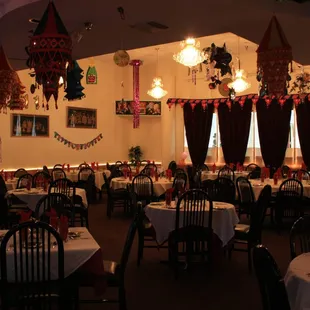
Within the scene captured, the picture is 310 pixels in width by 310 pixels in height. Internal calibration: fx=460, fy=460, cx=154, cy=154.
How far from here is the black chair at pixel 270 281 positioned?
2.41 m

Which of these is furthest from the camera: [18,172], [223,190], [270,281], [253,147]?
[253,147]

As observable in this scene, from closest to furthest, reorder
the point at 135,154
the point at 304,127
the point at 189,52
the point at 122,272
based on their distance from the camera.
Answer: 1. the point at 122,272
2. the point at 189,52
3. the point at 304,127
4. the point at 135,154

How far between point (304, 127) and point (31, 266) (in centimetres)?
1044

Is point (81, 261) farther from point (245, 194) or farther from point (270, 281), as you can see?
point (245, 194)

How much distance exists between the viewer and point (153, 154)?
15.1 metres

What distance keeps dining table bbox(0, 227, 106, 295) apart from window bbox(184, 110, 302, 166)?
9.89 meters

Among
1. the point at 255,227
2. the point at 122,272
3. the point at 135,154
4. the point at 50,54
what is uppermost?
the point at 50,54

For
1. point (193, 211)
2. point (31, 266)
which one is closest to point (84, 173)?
point (193, 211)

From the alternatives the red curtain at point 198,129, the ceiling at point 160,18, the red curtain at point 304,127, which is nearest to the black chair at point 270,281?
the ceiling at point 160,18

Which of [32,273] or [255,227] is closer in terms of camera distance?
[32,273]

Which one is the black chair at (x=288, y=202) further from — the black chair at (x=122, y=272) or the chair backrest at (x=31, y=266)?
the chair backrest at (x=31, y=266)

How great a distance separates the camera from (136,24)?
5.86 metres

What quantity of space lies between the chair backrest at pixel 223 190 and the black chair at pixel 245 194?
17 centimetres

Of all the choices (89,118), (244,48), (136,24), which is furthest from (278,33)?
(89,118)
